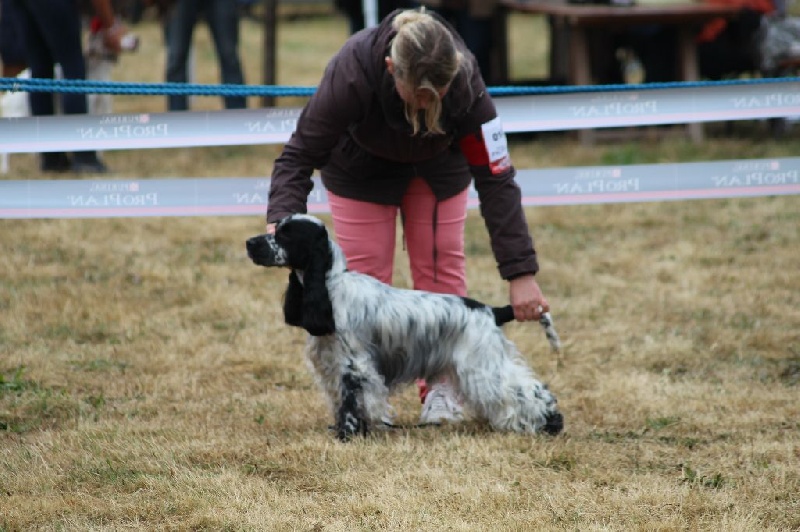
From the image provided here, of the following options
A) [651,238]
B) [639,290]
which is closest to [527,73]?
[651,238]

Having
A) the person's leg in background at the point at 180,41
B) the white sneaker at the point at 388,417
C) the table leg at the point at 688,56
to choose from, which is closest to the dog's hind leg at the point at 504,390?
the white sneaker at the point at 388,417

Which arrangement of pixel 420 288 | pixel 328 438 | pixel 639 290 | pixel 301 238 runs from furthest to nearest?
pixel 639 290, pixel 420 288, pixel 328 438, pixel 301 238

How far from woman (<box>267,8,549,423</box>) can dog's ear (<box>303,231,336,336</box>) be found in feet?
0.62

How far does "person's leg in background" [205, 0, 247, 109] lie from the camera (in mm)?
9711

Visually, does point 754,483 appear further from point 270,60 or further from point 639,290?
point 270,60

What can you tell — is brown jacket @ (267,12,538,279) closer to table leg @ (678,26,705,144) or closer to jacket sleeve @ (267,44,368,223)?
jacket sleeve @ (267,44,368,223)

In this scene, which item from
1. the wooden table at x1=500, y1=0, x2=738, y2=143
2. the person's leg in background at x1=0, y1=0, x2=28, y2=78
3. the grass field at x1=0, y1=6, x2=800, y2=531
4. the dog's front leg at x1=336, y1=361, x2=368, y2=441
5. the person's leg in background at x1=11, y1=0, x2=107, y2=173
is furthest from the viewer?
the wooden table at x1=500, y1=0, x2=738, y2=143

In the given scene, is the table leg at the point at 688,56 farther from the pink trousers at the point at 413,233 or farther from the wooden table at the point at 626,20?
the pink trousers at the point at 413,233

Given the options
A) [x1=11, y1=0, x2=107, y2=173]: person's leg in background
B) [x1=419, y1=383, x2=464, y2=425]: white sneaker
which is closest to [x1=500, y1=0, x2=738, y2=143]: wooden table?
[x1=11, y1=0, x2=107, y2=173]: person's leg in background

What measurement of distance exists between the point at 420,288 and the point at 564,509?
4.25ft

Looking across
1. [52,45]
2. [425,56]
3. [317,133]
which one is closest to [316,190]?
[317,133]

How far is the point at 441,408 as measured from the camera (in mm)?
4270

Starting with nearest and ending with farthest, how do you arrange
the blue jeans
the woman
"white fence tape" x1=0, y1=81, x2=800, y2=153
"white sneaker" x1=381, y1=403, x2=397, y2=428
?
the woman
"white sneaker" x1=381, y1=403, x2=397, y2=428
"white fence tape" x1=0, y1=81, x2=800, y2=153
the blue jeans

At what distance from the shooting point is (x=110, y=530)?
10.4 feet
